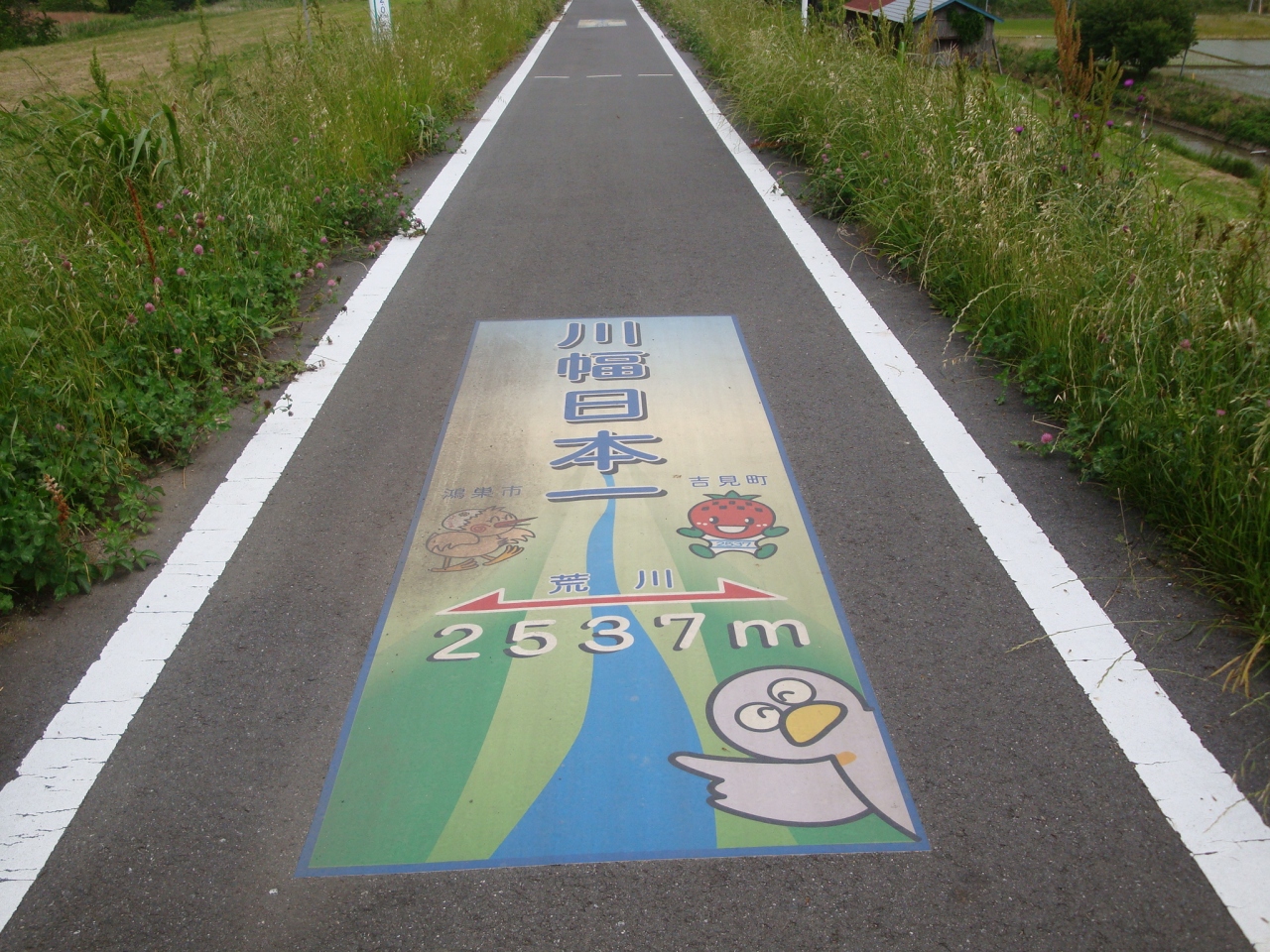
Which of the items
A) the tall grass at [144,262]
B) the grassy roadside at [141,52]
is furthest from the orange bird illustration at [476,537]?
the grassy roadside at [141,52]

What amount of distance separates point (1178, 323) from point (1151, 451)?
2.18 feet

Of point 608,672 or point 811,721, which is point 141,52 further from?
point 811,721

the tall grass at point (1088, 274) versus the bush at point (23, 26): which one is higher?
the bush at point (23, 26)

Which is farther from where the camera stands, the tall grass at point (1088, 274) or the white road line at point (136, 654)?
the tall grass at point (1088, 274)

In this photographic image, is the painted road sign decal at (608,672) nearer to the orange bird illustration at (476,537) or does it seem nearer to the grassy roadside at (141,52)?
the orange bird illustration at (476,537)

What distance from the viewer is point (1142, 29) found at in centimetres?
3638

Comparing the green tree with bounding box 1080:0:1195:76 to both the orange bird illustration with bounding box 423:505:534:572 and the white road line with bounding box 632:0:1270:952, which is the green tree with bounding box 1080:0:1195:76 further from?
the orange bird illustration with bounding box 423:505:534:572

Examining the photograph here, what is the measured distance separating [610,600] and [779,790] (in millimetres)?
904

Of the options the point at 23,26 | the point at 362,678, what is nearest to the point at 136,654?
the point at 362,678

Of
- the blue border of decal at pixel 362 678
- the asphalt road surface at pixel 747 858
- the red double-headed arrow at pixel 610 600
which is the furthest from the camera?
the red double-headed arrow at pixel 610 600

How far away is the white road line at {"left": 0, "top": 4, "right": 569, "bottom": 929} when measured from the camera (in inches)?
92.5

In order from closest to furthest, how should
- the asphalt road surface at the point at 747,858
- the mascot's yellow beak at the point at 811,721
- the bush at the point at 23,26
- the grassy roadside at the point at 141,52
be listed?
the asphalt road surface at the point at 747,858 < the mascot's yellow beak at the point at 811,721 < the grassy roadside at the point at 141,52 < the bush at the point at 23,26

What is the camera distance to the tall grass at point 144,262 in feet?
11.5

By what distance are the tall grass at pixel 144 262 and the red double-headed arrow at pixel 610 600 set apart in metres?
1.29
